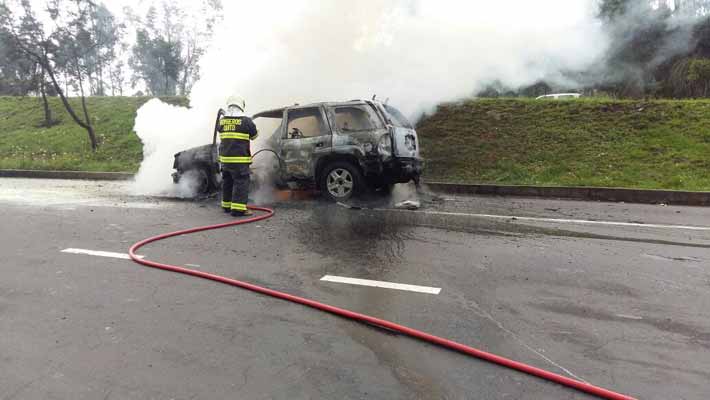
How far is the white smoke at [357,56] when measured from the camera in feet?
33.4

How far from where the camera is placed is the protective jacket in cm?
714

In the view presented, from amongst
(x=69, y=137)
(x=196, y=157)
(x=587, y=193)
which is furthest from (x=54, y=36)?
(x=587, y=193)

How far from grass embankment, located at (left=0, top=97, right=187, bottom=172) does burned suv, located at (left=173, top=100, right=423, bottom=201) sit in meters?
8.70

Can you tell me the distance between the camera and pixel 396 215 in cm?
711

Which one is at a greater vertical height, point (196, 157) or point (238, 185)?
point (196, 157)

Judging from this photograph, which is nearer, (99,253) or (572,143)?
(99,253)

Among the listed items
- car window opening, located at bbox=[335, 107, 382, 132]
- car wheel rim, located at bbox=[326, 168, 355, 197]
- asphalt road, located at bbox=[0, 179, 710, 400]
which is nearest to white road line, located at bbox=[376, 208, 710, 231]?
asphalt road, located at bbox=[0, 179, 710, 400]

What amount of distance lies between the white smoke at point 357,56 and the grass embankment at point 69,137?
608cm

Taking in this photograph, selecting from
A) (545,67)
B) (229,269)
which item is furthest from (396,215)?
(545,67)

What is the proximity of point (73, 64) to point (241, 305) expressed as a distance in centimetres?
1870

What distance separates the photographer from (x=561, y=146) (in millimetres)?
12180

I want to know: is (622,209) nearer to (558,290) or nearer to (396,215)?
(396,215)

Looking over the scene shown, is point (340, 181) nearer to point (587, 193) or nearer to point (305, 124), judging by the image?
point (305, 124)

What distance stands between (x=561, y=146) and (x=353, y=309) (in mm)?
10440
